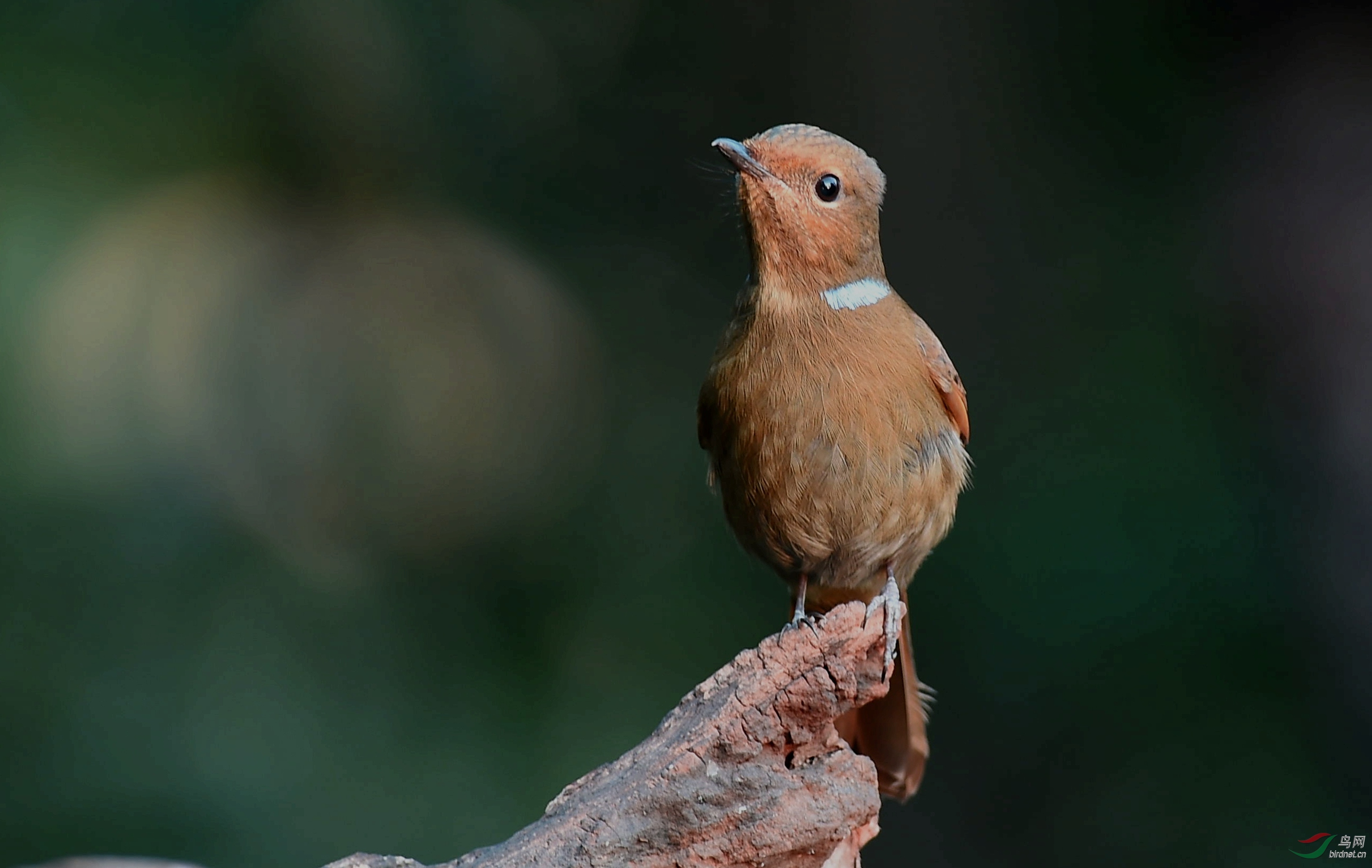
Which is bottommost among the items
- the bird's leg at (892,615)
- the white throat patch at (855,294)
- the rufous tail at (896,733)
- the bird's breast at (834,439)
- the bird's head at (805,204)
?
the rufous tail at (896,733)

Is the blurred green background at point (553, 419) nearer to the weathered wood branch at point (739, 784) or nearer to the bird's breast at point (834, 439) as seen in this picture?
the bird's breast at point (834, 439)

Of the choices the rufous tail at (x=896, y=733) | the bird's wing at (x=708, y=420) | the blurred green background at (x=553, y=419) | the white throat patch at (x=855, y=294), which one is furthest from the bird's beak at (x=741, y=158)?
the blurred green background at (x=553, y=419)

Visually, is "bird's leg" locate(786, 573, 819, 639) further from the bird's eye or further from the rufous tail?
the bird's eye

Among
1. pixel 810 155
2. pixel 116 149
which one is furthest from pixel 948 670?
pixel 116 149

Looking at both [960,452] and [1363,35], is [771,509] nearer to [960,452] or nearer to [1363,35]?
[960,452]

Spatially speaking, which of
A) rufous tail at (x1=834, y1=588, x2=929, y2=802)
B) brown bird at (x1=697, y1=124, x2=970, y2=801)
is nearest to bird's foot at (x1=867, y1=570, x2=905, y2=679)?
brown bird at (x1=697, y1=124, x2=970, y2=801)

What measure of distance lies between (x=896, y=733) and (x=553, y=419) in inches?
89.2

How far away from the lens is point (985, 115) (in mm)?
5324

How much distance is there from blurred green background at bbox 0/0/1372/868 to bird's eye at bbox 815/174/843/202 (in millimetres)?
1857

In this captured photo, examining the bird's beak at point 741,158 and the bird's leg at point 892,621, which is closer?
the bird's leg at point 892,621

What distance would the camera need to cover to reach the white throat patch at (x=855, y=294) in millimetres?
3270

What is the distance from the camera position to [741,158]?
3143mm

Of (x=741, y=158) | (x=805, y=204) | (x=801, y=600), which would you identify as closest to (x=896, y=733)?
(x=801, y=600)

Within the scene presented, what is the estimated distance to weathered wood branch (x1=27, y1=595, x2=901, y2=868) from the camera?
8.18 feet
